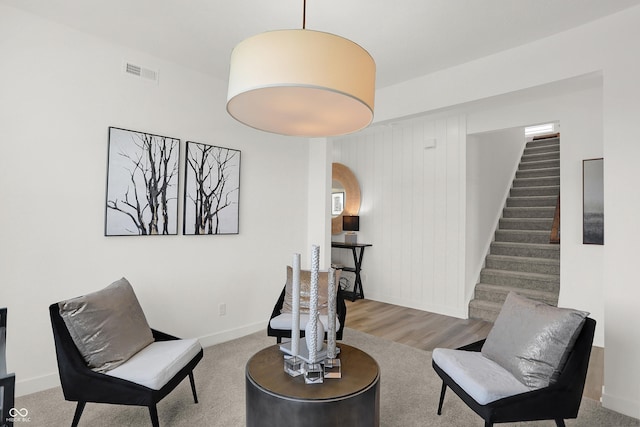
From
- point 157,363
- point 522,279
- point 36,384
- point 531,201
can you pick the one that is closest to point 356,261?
point 522,279

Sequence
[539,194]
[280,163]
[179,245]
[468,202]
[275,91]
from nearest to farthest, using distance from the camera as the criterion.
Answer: [275,91] → [179,245] → [280,163] → [468,202] → [539,194]

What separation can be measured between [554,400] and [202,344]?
9.44 ft

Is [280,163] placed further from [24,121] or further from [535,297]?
[535,297]

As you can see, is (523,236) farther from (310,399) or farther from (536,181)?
(310,399)

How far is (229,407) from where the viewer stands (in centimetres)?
228

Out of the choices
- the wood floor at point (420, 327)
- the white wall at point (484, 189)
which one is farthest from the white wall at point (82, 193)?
the white wall at point (484, 189)

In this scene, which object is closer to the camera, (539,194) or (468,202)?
(468,202)

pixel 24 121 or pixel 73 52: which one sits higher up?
pixel 73 52

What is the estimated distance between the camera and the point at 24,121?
241 centimetres

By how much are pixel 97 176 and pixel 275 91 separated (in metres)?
1.95

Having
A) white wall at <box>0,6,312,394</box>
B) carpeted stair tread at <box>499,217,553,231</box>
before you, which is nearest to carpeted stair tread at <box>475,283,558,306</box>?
carpeted stair tread at <box>499,217,553,231</box>

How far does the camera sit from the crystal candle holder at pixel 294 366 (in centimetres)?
184

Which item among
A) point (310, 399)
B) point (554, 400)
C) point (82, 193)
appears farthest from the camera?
point (82, 193)

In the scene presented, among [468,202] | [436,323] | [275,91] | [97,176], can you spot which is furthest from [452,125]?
[97,176]
